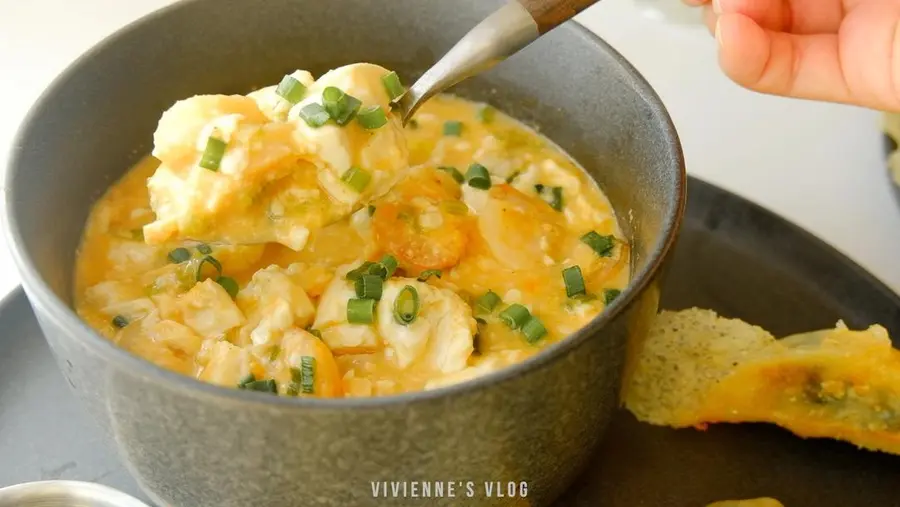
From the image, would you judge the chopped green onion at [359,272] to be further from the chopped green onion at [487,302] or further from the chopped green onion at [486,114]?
the chopped green onion at [486,114]

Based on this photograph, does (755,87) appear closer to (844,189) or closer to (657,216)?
(657,216)

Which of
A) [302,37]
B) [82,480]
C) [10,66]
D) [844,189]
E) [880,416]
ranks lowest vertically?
[844,189]

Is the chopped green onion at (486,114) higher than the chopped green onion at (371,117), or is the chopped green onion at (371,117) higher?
the chopped green onion at (371,117)

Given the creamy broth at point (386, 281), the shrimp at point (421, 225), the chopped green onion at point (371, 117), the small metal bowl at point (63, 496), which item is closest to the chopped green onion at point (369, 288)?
the creamy broth at point (386, 281)

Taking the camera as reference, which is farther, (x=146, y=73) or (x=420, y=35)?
(x=420, y=35)

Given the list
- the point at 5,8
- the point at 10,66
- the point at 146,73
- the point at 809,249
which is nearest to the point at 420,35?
the point at 146,73

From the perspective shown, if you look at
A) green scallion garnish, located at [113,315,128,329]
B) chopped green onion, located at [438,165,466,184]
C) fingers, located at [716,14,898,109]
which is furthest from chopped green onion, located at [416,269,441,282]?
fingers, located at [716,14,898,109]
